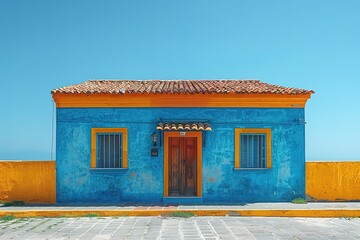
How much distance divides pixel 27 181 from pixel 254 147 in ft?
25.3

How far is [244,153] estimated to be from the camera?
1322 centimetres

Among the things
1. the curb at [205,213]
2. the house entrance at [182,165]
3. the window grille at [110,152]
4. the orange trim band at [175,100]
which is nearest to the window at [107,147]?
the window grille at [110,152]

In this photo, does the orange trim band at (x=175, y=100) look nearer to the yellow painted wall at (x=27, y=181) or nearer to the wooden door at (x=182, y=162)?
the wooden door at (x=182, y=162)

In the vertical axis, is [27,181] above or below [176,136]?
below

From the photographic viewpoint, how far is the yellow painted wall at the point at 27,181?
1298 centimetres

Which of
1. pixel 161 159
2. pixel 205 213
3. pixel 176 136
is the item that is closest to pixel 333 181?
pixel 205 213

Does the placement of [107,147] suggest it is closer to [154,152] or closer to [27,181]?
[154,152]

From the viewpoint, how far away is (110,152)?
1312 cm

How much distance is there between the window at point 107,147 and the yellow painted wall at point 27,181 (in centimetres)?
149

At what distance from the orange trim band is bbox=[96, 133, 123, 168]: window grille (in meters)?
1.08

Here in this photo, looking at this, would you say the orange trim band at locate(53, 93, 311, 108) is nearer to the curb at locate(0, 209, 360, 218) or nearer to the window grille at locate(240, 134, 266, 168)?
the window grille at locate(240, 134, 266, 168)

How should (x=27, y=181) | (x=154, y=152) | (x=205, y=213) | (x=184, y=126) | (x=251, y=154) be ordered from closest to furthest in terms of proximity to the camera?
1. (x=205, y=213)
2. (x=184, y=126)
3. (x=154, y=152)
4. (x=27, y=181)
5. (x=251, y=154)

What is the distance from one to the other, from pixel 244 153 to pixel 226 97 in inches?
78.8

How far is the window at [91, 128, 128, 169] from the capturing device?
1305cm
